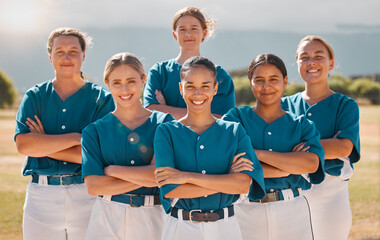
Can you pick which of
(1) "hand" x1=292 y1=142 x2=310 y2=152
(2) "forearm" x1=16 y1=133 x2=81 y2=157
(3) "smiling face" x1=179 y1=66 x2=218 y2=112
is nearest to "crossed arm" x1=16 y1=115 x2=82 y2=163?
(2) "forearm" x1=16 y1=133 x2=81 y2=157

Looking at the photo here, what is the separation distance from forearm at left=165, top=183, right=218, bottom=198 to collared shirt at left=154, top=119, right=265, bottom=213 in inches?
1.6

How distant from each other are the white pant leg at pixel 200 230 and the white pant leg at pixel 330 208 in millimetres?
1484

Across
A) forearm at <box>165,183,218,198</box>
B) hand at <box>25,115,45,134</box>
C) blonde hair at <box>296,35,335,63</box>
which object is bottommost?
forearm at <box>165,183,218,198</box>

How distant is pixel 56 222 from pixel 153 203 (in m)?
1.10

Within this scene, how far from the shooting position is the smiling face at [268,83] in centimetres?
350

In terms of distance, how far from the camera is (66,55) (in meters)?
3.96

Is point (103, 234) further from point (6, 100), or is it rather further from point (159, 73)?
point (6, 100)

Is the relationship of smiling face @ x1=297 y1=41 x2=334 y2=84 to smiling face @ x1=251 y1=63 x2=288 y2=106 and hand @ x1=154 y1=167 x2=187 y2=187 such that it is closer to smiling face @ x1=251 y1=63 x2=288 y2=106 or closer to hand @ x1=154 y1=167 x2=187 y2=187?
smiling face @ x1=251 y1=63 x2=288 y2=106

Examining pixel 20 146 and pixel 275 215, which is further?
pixel 20 146

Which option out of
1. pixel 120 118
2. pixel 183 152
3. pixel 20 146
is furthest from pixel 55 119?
pixel 183 152

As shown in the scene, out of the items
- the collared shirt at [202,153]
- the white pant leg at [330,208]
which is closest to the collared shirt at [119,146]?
the collared shirt at [202,153]

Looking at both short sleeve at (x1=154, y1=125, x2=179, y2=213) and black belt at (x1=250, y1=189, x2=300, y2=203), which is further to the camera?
black belt at (x1=250, y1=189, x2=300, y2=203)

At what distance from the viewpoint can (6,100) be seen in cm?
5578

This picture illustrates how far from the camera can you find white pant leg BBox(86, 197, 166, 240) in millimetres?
3254
